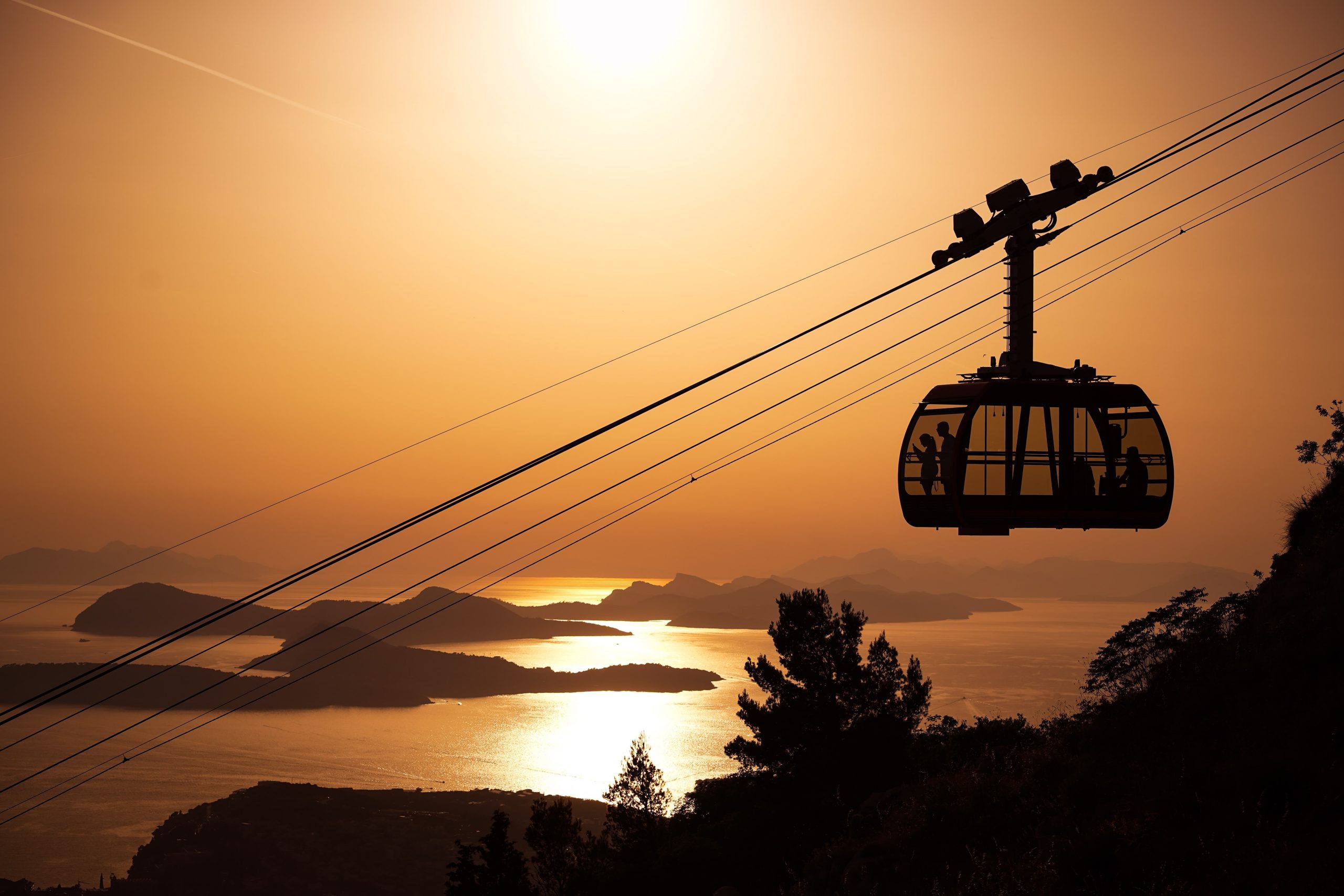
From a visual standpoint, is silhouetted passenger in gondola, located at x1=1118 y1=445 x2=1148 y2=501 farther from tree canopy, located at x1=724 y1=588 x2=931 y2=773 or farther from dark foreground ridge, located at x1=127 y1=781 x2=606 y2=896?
dark foreground ridge, located at x1=127 y1=781 x2=606 y2=896

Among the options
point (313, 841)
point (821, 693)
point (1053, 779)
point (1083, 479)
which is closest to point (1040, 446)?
point (1083, 479)

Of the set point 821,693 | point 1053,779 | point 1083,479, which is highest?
point 1083,479

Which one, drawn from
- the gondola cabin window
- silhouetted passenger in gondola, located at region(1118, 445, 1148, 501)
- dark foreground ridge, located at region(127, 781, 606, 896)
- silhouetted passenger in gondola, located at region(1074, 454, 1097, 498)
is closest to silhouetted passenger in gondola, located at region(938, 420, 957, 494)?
the gondola cabin window

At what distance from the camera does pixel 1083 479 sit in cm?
1320

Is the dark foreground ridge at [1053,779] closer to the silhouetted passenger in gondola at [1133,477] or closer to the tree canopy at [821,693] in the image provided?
the tree canopy at [821,693]

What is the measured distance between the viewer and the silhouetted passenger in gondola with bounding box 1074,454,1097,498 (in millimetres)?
13219

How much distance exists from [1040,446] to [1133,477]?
5.30 feet

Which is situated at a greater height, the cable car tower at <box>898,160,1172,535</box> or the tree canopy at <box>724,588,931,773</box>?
the cable car tower at <box>898,160,1172,535</box>

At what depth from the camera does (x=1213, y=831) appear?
559 inches

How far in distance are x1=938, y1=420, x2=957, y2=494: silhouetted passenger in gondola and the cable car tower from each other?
0.02 metres

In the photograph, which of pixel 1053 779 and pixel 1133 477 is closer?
pixel 1133 477

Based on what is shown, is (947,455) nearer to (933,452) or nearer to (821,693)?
(933,452)

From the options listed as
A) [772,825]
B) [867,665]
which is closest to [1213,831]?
[772,825]

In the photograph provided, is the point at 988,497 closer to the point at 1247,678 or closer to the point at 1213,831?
the point at 1213,831
